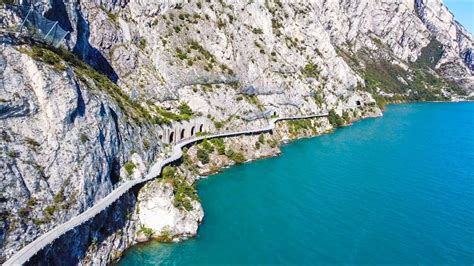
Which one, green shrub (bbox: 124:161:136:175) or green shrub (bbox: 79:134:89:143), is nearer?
green shrub (bbox: 79:134:89:143)

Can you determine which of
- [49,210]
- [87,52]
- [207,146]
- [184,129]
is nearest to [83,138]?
[49,210]

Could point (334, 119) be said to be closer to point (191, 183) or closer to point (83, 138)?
point (191, 183)

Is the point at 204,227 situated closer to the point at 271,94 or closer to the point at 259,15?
the point at 271,94

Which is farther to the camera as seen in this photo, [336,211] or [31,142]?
[336,211]

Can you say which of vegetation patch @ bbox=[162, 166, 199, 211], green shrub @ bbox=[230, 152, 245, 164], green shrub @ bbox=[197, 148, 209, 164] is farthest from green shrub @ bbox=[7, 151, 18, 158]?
green shrub @ bbox=[230, 152, 245, 164]

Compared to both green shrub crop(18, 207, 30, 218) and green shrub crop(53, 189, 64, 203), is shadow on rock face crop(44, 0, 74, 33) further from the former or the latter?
green shrub crop(18, 207, 30, 218)

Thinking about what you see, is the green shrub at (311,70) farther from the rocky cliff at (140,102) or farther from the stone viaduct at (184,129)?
the stone viaduct at (184,129)
